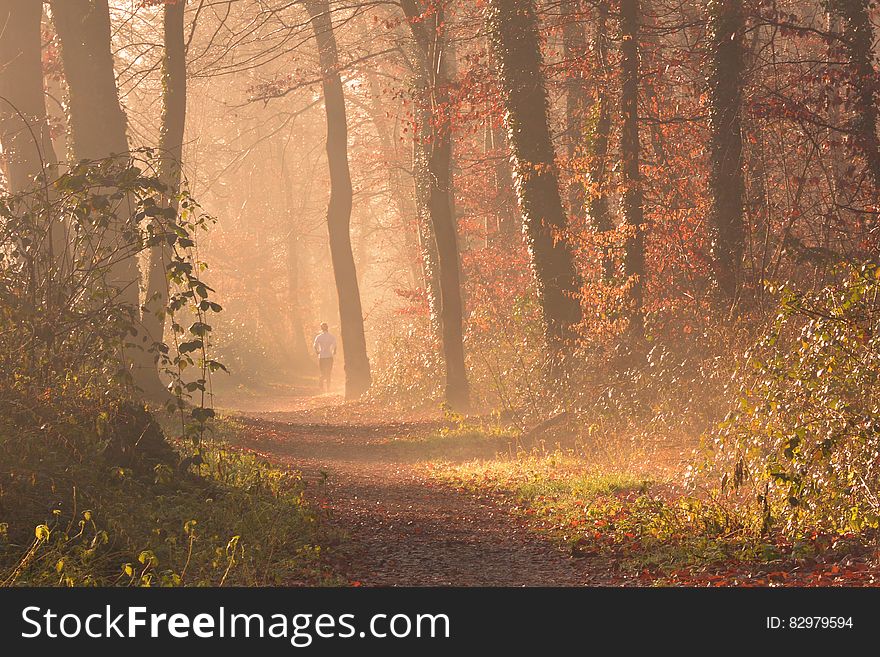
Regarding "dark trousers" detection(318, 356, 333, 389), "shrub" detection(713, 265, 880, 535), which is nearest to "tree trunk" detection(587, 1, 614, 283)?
"shrub" detection(713, 265, 880, 535)

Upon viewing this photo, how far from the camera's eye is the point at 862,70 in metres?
13.7

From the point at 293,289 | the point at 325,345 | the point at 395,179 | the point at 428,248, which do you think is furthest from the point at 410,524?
the point at 293,289

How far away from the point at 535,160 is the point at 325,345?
1520 cm

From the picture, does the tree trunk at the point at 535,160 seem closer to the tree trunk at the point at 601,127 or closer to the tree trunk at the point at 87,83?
the tree trunk at the point at 601,127

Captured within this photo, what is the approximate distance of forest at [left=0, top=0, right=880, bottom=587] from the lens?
23.0ft

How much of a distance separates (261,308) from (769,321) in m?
36.2

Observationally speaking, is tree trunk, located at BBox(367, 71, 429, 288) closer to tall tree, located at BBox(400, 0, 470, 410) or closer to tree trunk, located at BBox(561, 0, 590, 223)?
tree trunk, located at BBox(561, 0, 590, 223)

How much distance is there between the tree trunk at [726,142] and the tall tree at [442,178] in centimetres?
504

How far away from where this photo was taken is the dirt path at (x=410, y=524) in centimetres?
716

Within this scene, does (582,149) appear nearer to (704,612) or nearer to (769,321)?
(769,321)

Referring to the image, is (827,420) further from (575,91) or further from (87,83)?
(575,91)

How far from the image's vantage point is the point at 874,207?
44.7 feet

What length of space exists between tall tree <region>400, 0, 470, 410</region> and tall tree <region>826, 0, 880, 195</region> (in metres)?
6.68

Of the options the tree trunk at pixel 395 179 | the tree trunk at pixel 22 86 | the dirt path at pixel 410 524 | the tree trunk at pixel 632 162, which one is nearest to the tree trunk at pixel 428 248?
the dirt path at pixel 410 524
